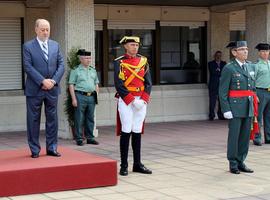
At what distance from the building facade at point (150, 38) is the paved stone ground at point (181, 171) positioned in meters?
1.47

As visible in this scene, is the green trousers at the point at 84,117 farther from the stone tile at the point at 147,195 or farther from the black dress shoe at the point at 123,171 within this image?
the stone tile at the point at 147,195

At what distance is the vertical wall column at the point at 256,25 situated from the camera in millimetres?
14914

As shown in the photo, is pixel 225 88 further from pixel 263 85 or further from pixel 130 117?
pixel 263 85

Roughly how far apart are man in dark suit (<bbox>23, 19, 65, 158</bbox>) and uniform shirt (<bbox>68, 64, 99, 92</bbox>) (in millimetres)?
3496

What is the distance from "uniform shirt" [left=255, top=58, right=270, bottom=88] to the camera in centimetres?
1185

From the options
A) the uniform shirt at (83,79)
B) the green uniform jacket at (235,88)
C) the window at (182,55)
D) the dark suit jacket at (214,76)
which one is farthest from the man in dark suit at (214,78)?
the green uniform jacket at (235,88)

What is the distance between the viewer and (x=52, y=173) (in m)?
7.27

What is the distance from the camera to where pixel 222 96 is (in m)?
8.54

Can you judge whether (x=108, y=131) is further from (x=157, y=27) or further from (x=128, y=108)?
(x=128, y=108)

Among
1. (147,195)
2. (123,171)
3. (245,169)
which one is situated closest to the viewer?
(147,195)

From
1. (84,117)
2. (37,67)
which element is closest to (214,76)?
(84,117)

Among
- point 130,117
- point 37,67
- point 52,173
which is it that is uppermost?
point 37,67

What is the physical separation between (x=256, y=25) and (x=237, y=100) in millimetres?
7127

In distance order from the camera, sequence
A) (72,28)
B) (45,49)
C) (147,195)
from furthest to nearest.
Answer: (72,28) < (45,49) < (147,195)
